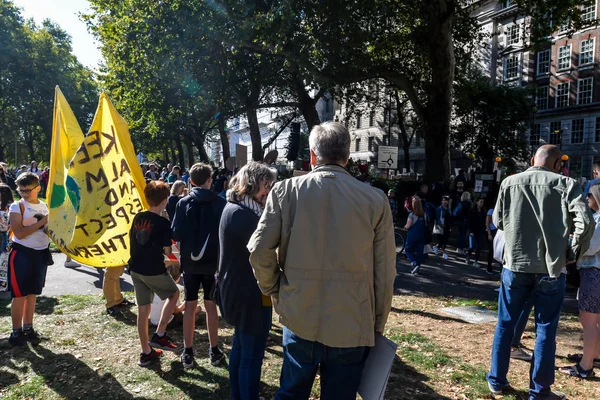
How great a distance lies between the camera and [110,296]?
6.39m

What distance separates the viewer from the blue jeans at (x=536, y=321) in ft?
12.1

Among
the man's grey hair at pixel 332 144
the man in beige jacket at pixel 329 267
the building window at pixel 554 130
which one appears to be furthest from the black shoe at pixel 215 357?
the building window at pixel 554 130

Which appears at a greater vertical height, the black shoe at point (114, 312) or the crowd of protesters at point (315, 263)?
the crowd of protesters at point (315, 263)

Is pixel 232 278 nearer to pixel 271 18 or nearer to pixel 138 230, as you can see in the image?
pixel 138 230

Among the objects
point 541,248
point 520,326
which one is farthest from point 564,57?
point 541,248

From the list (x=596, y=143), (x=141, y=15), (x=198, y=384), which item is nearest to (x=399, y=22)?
(x=141, y=15)

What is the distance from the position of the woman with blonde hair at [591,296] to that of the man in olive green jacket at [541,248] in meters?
0.71

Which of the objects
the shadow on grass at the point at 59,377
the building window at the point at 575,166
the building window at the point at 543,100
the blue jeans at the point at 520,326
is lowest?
the shadow on grass at the point at 59,377

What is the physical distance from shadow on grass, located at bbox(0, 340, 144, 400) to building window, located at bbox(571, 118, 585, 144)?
134ft

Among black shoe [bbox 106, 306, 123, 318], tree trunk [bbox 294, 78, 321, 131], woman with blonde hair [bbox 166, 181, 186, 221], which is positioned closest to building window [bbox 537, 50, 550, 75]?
tree trunk [bbox 294, 78, 321, 131]

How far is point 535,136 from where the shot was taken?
42094 millimetres

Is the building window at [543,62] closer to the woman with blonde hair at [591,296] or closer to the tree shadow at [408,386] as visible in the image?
the woman with blonde hair at [591,296]

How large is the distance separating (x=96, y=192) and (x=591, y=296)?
187 inches

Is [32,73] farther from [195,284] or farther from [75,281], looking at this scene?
[195,284]
